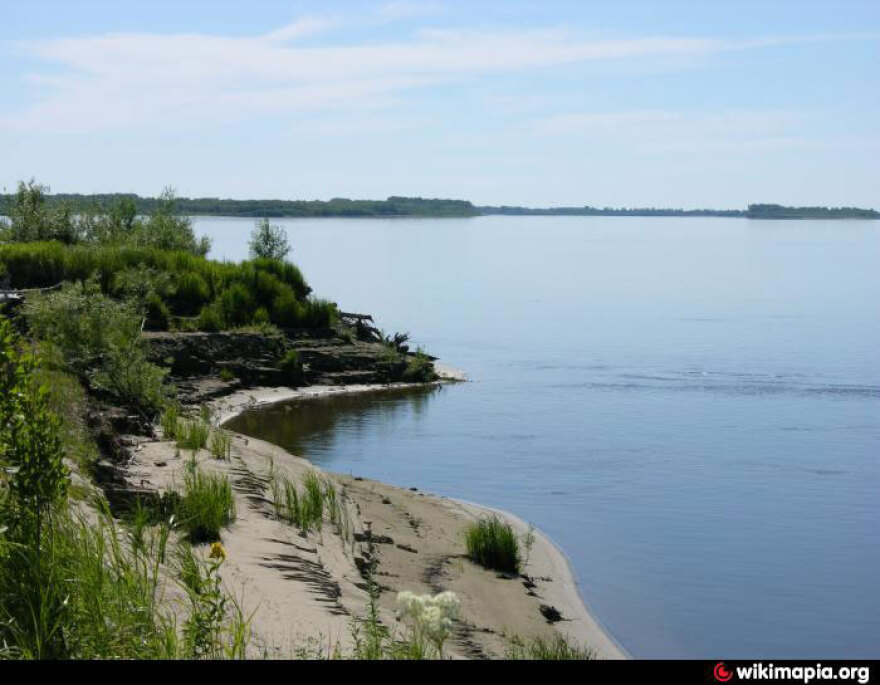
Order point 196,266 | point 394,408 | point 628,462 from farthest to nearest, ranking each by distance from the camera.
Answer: point 196,266 → point 394,408 → point 628,462

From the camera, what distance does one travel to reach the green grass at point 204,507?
1184 centimetres

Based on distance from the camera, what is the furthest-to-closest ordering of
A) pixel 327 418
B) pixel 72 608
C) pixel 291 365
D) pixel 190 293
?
pixel 190 293, pixel 291 365, pixel 327 418, pixel 72 608

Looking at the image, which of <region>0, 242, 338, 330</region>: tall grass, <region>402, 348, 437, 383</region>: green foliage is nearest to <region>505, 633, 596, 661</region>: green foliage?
<region>0, 242, 338, 330</region>: tall grass

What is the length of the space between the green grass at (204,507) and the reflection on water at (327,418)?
34.1ft

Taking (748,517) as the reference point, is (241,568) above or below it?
above

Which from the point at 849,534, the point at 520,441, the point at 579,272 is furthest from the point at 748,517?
the point at 579,272

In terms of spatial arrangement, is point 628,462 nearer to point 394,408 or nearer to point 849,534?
point 849,534

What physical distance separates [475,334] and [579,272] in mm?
49883

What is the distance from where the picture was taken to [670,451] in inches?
997

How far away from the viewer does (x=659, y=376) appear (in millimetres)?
36438

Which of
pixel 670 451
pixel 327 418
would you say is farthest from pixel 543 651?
pixel 327 418

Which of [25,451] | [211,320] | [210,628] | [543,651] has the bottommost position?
[543,651]
